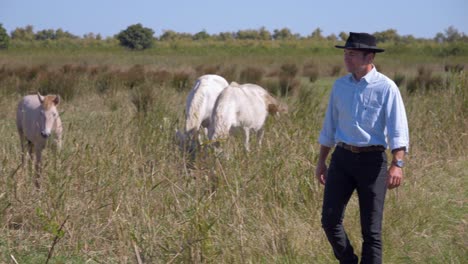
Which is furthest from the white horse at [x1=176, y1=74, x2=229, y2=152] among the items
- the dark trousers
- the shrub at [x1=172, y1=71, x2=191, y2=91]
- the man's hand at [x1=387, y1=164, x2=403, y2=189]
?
the shrub at [x1=172, y1=71, x2=191, y2=91]

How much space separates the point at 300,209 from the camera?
6598 mm

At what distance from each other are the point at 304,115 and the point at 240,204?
4.19 metres

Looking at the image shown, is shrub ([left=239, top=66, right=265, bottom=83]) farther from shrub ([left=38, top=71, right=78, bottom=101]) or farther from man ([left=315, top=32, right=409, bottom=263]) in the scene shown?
man ([left=315, top=32, right=409, bottom=263])

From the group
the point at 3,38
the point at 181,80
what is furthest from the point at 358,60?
the point at 3,38

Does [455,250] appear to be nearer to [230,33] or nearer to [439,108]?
[439,108]

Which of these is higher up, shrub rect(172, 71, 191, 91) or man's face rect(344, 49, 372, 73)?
man's face rect(344, 49, 372, 73)

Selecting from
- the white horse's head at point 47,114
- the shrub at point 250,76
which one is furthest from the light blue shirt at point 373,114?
the shrub at point 250,76

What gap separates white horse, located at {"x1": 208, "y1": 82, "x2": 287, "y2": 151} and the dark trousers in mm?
3820

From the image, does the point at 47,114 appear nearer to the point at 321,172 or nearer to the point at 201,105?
the point at 201,105

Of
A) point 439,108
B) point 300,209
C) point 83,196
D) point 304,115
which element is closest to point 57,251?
point 83,196

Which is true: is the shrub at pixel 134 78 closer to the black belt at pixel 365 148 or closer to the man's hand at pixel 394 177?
the black belt at pixel 365 148

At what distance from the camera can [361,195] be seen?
16.1 ft

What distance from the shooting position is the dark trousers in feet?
15.8

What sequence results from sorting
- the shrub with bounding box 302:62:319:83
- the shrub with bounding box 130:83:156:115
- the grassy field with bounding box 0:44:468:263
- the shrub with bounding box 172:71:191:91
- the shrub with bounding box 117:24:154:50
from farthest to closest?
the shrub with bounding box 117:24:154:50, the shrub with bounding box 302:62:319:83, the shrub with bounding box 172:71:191:91, the shrub with bounding box 130:83:156:115, the grassy field with bounding box 0:44:468:263
